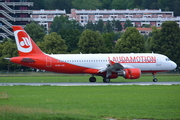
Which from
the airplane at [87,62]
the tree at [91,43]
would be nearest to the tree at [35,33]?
the tree at [91,43]

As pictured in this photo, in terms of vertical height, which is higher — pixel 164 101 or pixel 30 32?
pixel 30 32

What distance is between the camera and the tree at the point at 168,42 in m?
93.7

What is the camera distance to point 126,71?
52.7m

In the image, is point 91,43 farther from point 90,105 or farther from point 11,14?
point 90,105

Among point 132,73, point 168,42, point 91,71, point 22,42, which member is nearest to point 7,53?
point 168,42

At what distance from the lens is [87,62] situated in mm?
55000

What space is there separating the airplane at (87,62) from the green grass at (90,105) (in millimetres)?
14554

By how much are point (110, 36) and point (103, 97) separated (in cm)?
8162

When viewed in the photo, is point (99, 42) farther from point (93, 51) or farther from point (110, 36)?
point (110, 36)

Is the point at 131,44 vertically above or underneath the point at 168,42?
underneath

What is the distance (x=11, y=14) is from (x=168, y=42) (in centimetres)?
7159

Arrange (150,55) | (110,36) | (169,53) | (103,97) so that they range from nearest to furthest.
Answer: (103,97)
(150,55)
(169,53)
(110,36)

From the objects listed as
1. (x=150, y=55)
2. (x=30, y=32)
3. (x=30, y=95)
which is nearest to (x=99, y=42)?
(x=30, y=32)

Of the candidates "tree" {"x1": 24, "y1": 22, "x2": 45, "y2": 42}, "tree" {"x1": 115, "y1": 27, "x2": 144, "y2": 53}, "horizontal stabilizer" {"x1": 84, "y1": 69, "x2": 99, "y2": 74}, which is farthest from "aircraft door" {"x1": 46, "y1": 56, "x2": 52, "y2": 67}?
"tree" {"x1": 24, "y1": 22, "x2": 45, "y2": 42}
